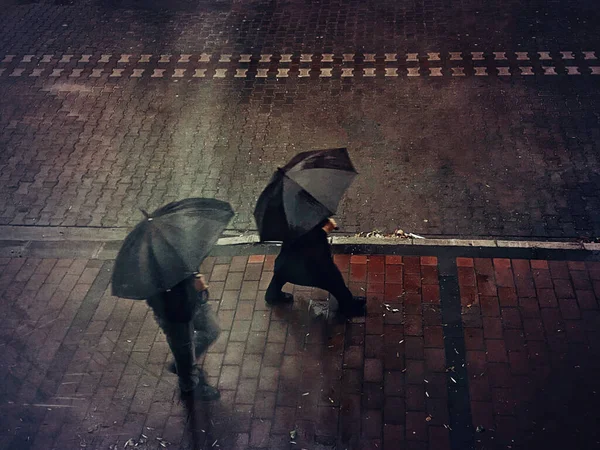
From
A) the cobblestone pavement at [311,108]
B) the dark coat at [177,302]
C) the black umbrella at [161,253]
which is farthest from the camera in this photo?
the cobblestone pavement at [311,108]

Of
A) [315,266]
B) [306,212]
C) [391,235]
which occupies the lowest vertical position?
[391,235]

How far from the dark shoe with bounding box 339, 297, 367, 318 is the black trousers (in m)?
0.05

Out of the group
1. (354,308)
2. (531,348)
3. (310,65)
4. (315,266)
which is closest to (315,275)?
(315,266)

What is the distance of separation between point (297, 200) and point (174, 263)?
Answer: 4.00ft

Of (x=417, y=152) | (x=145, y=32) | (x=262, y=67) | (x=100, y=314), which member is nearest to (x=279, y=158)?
(x=417, y=152)

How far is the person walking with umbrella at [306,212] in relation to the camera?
17.0 feet

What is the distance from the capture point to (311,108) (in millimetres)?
9625

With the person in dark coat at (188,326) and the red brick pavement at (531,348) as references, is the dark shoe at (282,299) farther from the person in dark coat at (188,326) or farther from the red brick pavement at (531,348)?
the red brick pavement at (531,348)

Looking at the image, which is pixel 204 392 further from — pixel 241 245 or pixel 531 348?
pixel 531 348

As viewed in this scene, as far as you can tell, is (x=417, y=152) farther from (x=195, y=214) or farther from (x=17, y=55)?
(x=17, y=55)

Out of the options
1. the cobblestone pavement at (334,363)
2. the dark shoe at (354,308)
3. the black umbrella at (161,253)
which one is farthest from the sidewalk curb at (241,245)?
the black umbrella at (161,253)

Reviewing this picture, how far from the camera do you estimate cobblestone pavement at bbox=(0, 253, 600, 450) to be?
530cm

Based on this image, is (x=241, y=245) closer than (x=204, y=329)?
No

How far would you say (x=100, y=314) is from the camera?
6.51 m
